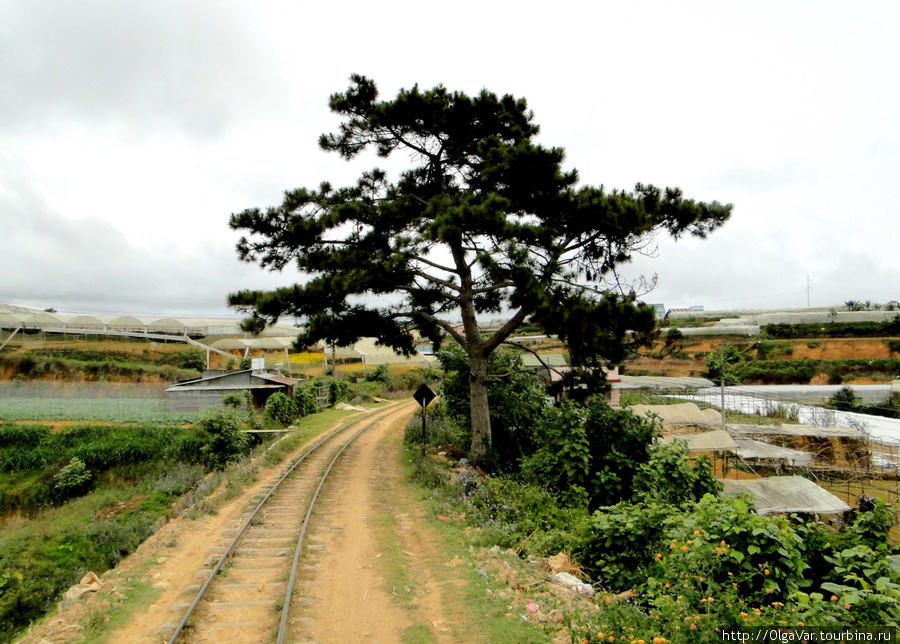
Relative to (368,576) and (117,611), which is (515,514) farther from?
(117,611)

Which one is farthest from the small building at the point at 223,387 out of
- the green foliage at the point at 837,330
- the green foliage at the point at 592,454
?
the green foliage at the point at 837,330

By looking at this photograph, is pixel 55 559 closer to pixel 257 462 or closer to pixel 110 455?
pixel 257 462

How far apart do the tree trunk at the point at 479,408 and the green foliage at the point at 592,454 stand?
1725mm

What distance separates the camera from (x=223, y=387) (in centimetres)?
2797

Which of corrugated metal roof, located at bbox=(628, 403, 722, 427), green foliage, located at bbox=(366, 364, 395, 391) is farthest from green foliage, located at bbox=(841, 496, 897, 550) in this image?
green foliage, located at bbox=(366, 364, 395, 391)

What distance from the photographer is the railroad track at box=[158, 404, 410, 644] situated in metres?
5.98

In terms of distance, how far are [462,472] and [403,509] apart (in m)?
2.51

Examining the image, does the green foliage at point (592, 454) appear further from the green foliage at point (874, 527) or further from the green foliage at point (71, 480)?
the green foliage at point (71, 480)

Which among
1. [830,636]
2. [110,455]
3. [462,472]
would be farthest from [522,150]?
Answer: [110,455]

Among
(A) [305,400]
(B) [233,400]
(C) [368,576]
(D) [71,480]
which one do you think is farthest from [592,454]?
(A) [305,400]

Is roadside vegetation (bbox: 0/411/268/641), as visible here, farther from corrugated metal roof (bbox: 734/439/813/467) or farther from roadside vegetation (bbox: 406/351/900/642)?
corrugated metal roof (bbox: 734/439/813/467)

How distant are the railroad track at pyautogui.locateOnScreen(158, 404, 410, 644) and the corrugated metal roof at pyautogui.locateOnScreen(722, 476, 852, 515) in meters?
10.4

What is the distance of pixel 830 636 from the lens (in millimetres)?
4004

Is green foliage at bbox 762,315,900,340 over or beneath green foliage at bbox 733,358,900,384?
over
